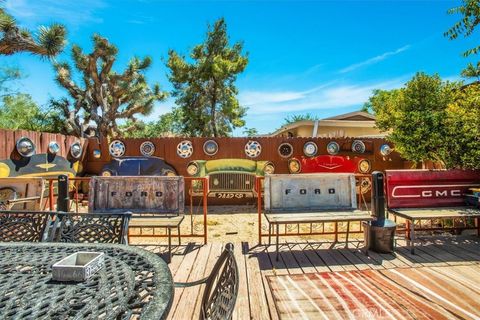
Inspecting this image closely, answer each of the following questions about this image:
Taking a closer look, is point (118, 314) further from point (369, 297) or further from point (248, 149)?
point (248, 149)

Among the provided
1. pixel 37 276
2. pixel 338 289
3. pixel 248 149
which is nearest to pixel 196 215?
pixel 248 149

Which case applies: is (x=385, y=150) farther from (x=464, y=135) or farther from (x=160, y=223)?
(x=160, y=223)

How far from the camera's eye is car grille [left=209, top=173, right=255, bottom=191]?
9742 millimetres

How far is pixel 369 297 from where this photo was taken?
2850mm

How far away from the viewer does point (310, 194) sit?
482 centimetres

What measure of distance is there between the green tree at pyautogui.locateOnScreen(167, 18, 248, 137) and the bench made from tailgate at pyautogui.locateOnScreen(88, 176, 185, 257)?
1816 centimetres

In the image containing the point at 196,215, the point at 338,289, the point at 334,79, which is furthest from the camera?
the point at 334,79

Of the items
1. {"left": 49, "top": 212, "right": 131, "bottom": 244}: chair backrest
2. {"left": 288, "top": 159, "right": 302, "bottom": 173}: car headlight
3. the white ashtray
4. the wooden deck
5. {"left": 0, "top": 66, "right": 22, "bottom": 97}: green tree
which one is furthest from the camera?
Result: {"left": 0, "top": 66, "right": 22, "bottom": 97}: green tree

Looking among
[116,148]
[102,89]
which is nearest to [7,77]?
[102,89]

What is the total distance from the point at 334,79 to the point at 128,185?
87.7ft

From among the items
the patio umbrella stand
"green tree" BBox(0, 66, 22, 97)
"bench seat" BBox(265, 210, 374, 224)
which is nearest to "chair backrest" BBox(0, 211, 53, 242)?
"bench seat" BBox(265, 210, 374, 224)

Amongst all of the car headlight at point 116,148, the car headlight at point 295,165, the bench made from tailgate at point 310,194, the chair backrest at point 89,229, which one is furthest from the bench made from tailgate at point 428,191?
the car headlight at point 116,148

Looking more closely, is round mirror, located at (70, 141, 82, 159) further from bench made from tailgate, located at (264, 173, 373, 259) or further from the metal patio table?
the metal patio table

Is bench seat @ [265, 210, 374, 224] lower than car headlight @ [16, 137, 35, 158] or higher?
lower
